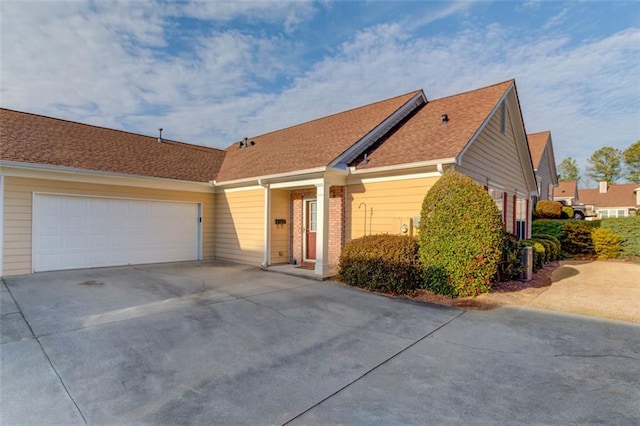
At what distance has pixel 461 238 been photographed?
667 cm

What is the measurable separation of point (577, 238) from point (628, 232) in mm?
1642

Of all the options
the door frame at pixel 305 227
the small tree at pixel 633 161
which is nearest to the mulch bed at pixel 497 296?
the door frame at pixel 305 227

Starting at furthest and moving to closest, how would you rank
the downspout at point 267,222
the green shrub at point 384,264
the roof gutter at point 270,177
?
the downspout at point 267,222 < the roof gutter at point 270,177 < the green shrub at point 384,264

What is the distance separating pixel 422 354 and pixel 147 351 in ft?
11.4

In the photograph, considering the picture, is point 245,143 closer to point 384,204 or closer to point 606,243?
point 384,204

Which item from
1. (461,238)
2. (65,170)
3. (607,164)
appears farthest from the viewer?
(607,164)

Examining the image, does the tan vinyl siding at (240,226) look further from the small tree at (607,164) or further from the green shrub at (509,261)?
the small tree at (607,164)

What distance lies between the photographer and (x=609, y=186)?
3938 centimetres

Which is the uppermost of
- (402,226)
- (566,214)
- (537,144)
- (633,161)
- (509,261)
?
(633,161)

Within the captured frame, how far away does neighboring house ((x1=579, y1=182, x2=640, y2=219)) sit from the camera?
35.8 metres

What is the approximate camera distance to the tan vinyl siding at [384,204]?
809 cm

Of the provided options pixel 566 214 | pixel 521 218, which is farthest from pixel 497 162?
pixel 566 214

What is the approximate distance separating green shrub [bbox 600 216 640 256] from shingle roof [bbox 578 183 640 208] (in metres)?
30.8

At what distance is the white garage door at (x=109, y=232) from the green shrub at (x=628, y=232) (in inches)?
671
